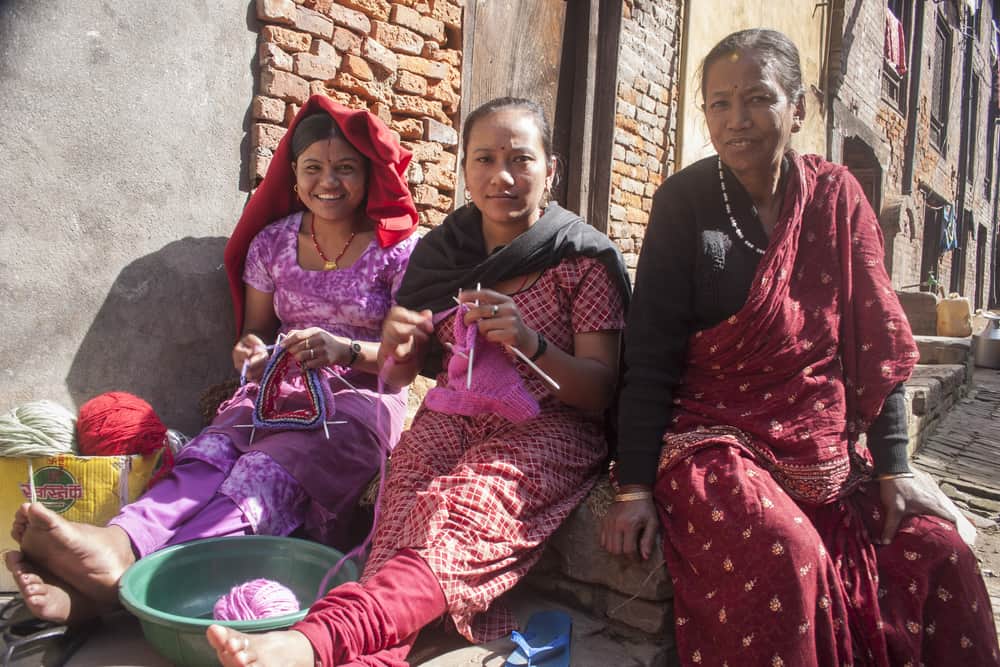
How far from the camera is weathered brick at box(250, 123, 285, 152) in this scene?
3.05 m

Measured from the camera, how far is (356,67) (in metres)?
3.43

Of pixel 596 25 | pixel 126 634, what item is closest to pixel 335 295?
pixel 126 634

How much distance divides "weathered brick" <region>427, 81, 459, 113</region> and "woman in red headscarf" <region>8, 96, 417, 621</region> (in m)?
1.02

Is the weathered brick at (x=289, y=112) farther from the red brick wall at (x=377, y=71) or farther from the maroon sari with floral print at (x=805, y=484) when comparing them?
the maroon sari with floral print at (x=805, y=484)

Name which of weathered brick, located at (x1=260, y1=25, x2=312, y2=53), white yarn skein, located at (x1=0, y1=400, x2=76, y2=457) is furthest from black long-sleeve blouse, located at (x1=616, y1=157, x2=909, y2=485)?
weathered brick, located at (x1=260, y1=25, x2=312, y2=53)

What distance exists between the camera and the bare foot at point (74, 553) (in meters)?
1.83

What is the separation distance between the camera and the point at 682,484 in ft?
6.28

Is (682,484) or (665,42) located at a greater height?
(665,42)

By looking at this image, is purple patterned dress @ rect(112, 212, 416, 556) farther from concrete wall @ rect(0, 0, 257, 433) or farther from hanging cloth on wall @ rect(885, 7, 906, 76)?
hanging cloth on wall @ rect(885, 7, 906, 76)

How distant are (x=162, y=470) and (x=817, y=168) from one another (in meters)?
2.13

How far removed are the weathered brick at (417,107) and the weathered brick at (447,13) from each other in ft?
1.37

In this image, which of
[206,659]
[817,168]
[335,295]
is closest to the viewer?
[206,659]

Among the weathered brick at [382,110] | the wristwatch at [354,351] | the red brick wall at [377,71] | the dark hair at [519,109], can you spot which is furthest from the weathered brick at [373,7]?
the wristwatch at [354,351]

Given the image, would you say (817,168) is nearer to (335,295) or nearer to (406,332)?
(406,332)
